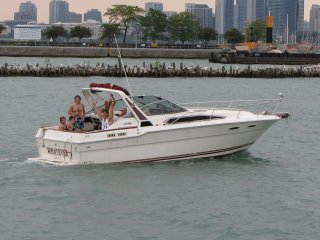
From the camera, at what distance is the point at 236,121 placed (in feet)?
91.0

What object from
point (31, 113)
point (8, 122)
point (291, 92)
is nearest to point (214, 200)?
point (8, 122)

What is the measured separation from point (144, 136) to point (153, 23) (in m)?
165

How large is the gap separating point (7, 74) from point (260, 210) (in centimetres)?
6460

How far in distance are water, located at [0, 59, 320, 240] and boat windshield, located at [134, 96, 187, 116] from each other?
1592mm

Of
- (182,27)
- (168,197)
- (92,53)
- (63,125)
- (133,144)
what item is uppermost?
(182,27)

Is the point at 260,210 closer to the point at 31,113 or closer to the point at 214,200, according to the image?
the point at 214,200

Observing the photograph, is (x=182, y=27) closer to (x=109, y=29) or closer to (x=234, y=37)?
(x=234, y=37)

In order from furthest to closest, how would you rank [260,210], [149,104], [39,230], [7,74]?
[7,74], [149,104], [260,210], [39,230]

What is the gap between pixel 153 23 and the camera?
190m

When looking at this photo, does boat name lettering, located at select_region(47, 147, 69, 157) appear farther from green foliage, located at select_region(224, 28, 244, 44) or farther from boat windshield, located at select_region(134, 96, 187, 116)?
green foliage, located at select_region(224, 28, 244, 44)

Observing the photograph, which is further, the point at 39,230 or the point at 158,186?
the point at 158,186

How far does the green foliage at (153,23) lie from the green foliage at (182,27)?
6.32ft

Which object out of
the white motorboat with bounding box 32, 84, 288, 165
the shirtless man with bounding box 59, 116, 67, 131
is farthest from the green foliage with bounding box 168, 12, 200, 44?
the shirtless man with bounding box 59, 116, 67, 131

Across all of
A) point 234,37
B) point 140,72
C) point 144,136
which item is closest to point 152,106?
point 144,136
